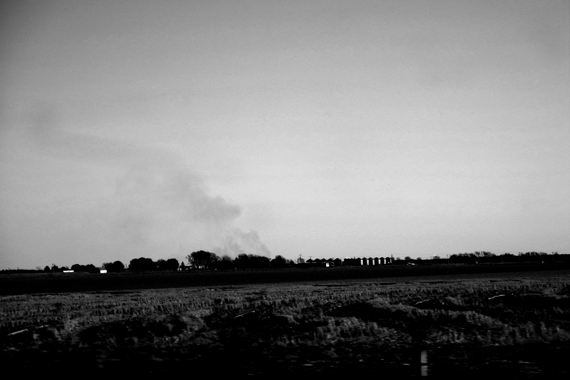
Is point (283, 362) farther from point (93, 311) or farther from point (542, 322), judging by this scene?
point (93, 311)

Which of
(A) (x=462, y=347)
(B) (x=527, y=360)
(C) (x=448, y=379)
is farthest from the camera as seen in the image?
(A) (x=462, y=347)

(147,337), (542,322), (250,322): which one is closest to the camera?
(147,337)

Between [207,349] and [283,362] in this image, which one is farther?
[207,349]

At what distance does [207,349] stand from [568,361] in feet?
38.6

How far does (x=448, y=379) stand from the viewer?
15.6 meters

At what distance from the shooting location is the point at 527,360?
18141 mm

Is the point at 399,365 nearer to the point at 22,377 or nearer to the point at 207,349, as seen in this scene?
the point at 207,349

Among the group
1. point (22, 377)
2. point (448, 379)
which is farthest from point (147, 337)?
point (448, 379)

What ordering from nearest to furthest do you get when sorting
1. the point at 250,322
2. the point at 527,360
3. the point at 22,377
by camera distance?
the point at 22,377 < the point at 527,360 < the point at 250,322

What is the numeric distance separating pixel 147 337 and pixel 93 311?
14107 millimetres

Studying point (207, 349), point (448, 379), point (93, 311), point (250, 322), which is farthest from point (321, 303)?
point (448, 379)

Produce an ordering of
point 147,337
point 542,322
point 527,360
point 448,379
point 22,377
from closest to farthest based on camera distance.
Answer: point 448,379
point 22,377
point 527,360
point 147,337
point 542,322

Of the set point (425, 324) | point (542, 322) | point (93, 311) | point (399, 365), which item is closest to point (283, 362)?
point (399, 365)

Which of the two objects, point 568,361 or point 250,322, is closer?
point 568,361
